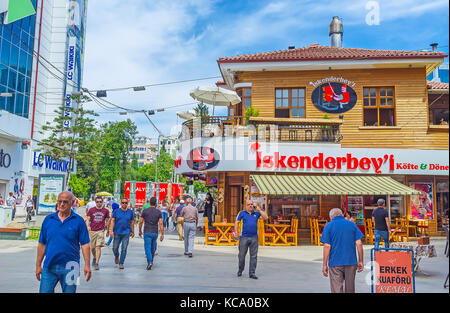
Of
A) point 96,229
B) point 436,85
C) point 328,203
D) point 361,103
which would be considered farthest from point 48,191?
point 436,85

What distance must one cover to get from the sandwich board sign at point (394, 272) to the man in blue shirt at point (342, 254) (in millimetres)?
765

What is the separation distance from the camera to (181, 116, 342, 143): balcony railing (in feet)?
55.6

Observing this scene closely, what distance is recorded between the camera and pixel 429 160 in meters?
16.9

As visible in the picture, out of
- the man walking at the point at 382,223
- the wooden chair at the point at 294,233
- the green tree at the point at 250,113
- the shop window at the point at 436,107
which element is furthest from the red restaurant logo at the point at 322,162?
the man walking at the point at 382,223

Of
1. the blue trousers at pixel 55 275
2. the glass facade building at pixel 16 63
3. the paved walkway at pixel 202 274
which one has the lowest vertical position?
the paved walkway at pixel 202 274

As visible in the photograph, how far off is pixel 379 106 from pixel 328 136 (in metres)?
2.88

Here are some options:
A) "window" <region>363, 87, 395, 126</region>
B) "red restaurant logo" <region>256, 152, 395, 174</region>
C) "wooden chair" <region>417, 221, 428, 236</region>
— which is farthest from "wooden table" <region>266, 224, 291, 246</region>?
"window" <region>363, 87, 395, 126</region>

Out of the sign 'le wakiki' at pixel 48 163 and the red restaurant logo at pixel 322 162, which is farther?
the sign 'le wakiki' at pixel 48 163

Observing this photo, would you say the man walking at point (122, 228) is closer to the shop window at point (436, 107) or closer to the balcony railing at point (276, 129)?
the balcony railing at point (276, 129)

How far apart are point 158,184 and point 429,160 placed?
18999 millimetres

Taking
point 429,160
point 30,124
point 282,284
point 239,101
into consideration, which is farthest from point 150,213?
point 30,124

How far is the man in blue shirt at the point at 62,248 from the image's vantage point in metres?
4.82

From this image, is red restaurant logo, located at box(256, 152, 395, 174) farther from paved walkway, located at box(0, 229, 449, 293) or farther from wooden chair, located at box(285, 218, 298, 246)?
paved walkway, located at box(0, 229, 449, 293)

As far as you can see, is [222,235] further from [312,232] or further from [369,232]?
[369,232]
